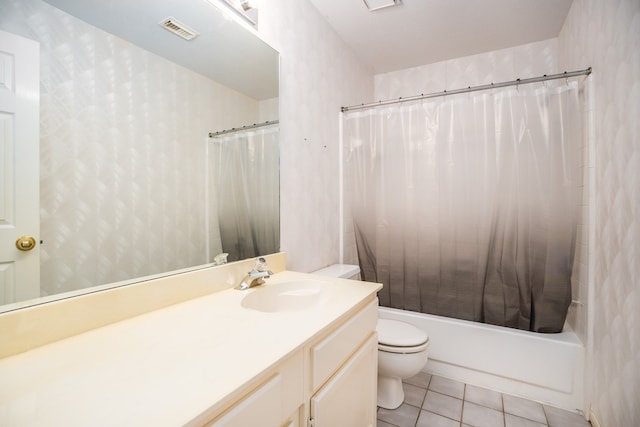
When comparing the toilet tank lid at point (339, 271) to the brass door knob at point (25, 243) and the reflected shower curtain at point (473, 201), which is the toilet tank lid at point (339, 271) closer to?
the reflected shower curtain at point (473, 201)

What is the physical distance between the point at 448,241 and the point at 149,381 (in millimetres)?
1818

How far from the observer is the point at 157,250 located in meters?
1.02

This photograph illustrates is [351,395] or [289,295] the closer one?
[351,395]

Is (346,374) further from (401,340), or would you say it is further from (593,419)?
(593,419)

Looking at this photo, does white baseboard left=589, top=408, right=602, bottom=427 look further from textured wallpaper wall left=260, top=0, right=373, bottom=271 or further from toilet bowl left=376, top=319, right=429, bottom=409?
textured wallpaper wall left=260, top=0, right=373, bottom=271

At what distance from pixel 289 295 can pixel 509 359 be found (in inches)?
55.9

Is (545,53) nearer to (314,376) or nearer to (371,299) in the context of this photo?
(371,299)

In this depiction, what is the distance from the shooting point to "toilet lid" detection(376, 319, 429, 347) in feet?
5.07

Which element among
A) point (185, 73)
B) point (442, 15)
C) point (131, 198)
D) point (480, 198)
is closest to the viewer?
point (131, 198)

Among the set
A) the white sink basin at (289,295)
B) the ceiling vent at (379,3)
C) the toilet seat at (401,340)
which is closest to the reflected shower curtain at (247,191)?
the white sink basin at (289,295)

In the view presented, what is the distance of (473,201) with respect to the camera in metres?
1.85

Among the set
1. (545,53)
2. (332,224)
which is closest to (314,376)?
(332,224)

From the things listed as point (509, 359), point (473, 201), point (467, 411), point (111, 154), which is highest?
point (111, 154)

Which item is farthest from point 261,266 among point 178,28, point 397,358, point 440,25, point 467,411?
point 440,25
